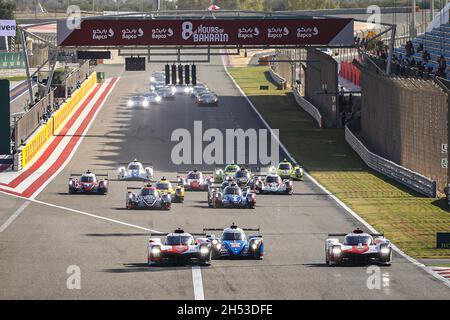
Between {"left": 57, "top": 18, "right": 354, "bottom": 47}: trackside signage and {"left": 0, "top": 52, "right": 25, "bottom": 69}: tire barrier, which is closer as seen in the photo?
{"left": 57, "top": 18, "right": 354, "bottom": 47}: trackside signage

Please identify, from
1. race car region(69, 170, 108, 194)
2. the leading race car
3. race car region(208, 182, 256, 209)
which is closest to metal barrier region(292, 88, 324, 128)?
the leading race car

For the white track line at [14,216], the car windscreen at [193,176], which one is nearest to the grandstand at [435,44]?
the car windscreen at [193,176]

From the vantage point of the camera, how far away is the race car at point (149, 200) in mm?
53906

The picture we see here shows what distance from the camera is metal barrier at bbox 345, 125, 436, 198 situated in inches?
2308

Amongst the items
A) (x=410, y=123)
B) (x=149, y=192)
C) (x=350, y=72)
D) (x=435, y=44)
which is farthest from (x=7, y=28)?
(x=149, y=192)

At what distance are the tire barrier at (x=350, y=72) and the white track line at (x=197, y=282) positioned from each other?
8150 centimetres

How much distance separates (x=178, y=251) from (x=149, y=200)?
50.8ft

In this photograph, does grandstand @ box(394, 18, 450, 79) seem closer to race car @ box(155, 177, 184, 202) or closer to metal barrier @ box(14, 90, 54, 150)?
metal barrier @ box(14, 90, 54, 150)

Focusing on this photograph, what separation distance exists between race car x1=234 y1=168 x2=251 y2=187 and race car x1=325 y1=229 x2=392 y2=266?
2244cm

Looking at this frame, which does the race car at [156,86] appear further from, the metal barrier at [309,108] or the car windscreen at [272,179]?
the car windscreen at [272,179]

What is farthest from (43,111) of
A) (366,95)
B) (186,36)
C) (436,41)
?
(436,41)

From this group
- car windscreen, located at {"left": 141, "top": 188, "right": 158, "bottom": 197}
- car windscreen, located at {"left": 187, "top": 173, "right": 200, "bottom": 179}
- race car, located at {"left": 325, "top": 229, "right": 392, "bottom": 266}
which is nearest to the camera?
race car, located at {"left": 325, "top": 229, "right": 392, "bottom": 266}

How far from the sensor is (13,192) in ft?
200

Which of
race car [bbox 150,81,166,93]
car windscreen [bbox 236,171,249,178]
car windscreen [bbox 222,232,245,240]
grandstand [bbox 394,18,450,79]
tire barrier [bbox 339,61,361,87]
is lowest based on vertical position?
car windscreen [bbox 236,171,249,178]
